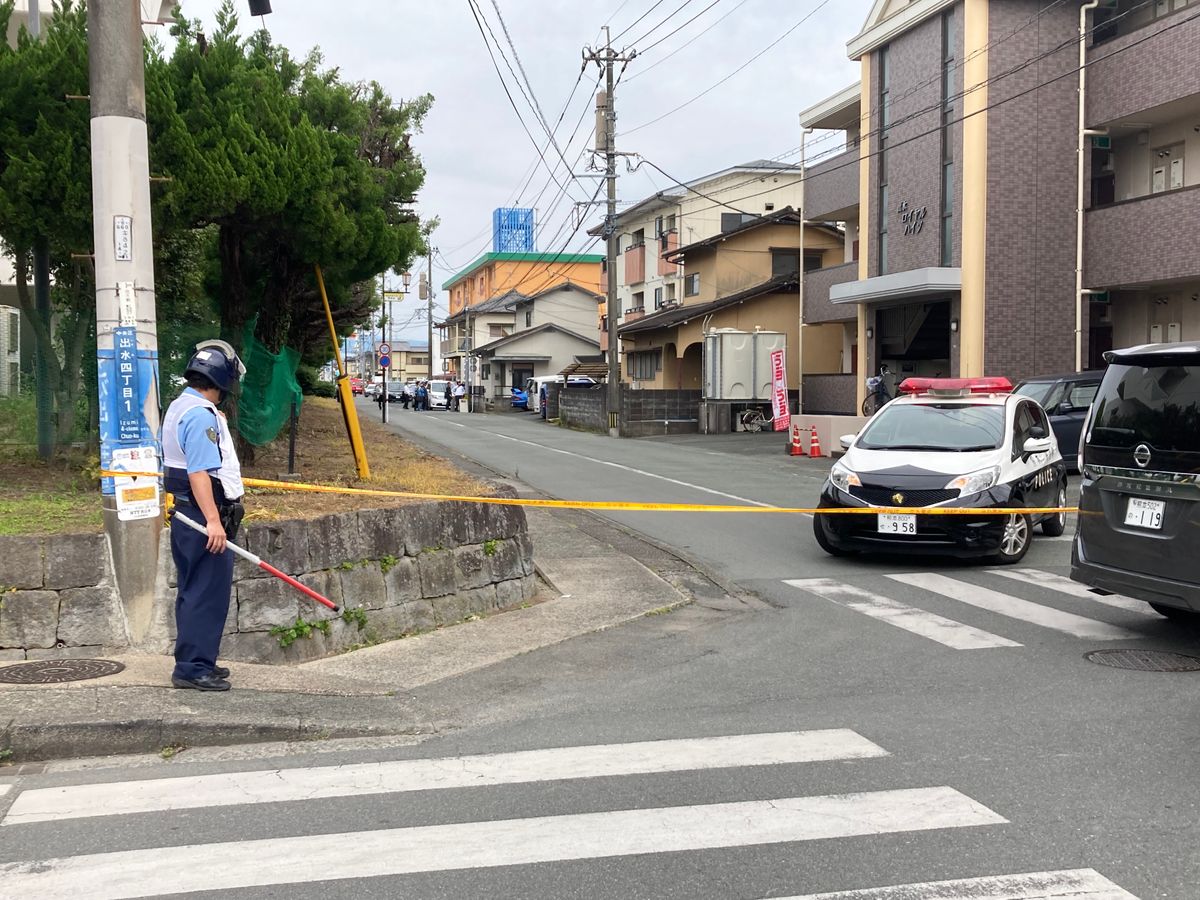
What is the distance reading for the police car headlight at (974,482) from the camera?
1017cm

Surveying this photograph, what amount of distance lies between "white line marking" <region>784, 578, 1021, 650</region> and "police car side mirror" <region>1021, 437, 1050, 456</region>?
2.78m

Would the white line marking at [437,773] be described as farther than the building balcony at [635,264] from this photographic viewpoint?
No

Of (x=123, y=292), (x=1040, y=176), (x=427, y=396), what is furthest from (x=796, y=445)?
(x=427, y=396)

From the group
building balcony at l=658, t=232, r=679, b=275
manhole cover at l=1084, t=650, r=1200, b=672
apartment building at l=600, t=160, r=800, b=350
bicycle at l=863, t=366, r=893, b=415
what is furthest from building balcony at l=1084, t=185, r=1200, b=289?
building balcony at l=658, t=232, r=679, b=275

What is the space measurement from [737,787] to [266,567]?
3089mm

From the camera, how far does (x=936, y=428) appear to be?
37.7 ft

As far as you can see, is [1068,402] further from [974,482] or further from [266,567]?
[266,567]

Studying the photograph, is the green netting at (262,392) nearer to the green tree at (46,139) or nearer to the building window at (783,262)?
the green tree at (46,139)

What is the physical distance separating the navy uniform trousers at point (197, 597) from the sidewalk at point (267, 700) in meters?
0.18

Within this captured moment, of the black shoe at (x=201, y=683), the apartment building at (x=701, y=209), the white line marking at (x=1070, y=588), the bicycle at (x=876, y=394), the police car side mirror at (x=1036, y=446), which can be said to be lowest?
the white line marking at (x=1070, y=588)

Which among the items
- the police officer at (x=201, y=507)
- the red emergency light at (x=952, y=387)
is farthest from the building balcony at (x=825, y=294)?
the police officer at (x=201, y=507)

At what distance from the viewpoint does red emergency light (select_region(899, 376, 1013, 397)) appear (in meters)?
12.3

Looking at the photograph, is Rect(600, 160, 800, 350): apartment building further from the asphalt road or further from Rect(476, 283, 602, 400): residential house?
the asphalt road

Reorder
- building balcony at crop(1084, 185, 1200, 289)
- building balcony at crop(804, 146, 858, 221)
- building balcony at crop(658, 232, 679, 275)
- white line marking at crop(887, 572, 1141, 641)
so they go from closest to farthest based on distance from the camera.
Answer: white line marking at crop(887, 572, 1141, 641) < building balcony at crop(1084, 185, 1200, 289) < building balcony at crop(804, 146, 858, 221) < building balcony at crop(658, 232, 679, 275)
